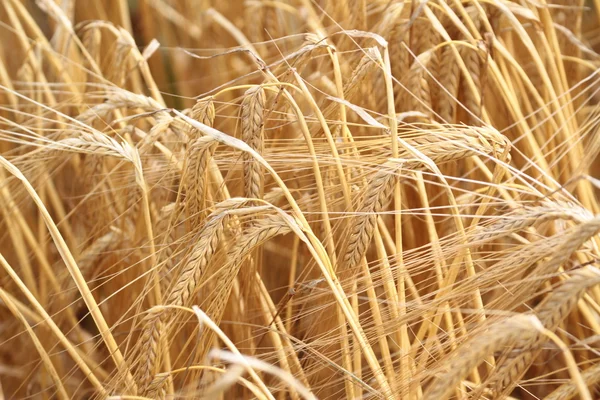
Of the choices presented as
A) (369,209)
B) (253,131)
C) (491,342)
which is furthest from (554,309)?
(253,131)

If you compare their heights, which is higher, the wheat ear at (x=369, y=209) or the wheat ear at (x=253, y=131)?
the wheat ear at (x=253, y=131)

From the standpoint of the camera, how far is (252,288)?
0.96m

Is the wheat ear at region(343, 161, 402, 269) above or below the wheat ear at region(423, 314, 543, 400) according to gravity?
above

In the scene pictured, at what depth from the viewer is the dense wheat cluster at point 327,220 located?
68cm

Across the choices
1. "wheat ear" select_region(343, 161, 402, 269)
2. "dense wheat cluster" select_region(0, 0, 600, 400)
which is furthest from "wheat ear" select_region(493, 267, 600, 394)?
"wheat ear" select_region(343, 161, 402, 269)

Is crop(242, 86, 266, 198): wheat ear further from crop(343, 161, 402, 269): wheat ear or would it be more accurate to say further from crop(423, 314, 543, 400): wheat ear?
crop(423, 314, 543, 400): wheat ear

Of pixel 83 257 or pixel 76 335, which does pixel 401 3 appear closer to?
pixel 83 257

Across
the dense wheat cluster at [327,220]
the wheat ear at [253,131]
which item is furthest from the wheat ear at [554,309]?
the wheat ear at [253,131]

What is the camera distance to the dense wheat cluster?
680mm

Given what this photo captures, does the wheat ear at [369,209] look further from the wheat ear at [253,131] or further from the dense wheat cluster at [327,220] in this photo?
the wheat ear at [253,131]

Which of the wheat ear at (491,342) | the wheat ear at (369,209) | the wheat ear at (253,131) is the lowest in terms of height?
the wheat ear at (491,342)

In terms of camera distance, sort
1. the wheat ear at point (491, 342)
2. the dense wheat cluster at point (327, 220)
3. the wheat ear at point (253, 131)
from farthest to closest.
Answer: the wheat ear at point (253, 131), the dense wheat cluster at point (327, 220), the wheat ear at point (491, 342)

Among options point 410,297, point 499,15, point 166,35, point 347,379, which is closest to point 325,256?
point 347,379

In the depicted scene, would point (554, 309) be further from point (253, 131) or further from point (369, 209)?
point (253, 131)
